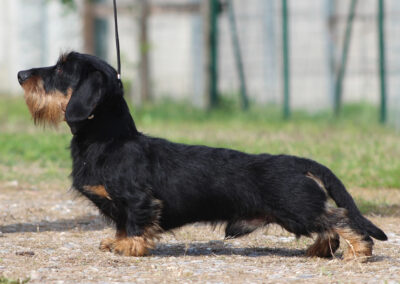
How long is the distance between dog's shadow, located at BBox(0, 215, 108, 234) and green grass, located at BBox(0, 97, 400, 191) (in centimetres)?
219

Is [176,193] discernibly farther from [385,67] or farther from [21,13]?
[21,13]

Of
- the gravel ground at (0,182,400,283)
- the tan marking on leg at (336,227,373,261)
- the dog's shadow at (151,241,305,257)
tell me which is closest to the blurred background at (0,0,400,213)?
the gravel ground at (0,182,400,283)

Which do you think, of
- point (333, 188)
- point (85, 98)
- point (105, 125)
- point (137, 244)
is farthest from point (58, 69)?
point (333, 188)

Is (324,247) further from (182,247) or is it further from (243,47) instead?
(243,47)

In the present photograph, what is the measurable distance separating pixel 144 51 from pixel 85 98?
993 centimetres

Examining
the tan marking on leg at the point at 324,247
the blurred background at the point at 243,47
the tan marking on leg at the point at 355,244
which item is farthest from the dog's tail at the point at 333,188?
the blurred background at the point at 243,47

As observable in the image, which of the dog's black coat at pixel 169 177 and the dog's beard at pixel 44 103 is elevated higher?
the dog's beard at pixel 44 103

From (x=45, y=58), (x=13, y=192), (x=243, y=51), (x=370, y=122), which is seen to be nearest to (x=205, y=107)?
(x=243, y=51)

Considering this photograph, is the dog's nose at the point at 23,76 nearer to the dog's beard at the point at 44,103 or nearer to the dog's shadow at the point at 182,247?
the dog's beard at the point at 44,103

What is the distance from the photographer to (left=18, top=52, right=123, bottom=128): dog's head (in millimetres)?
5066

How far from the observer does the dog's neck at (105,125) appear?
5176 mm

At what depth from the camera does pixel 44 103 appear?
516 centimetres

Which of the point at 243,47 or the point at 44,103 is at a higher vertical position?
the point at 44,103

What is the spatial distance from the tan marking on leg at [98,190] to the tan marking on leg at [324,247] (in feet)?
4.79
